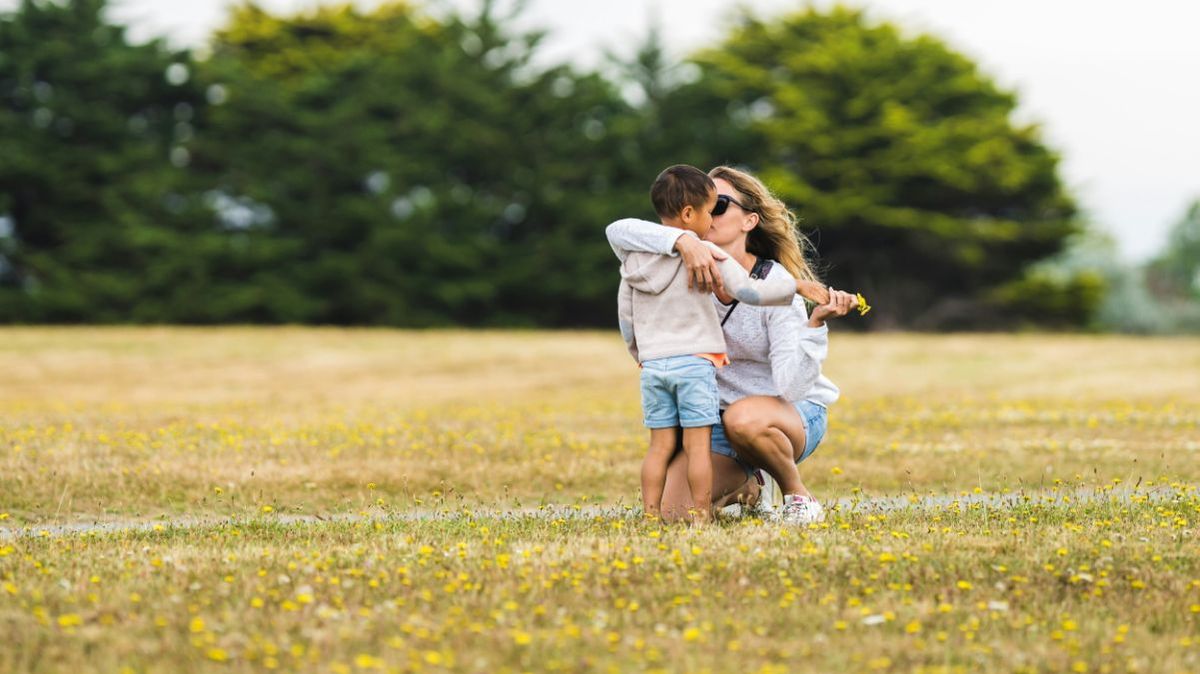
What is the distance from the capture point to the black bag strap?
704cm

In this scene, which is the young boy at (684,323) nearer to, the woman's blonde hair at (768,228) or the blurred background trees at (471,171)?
the woman's blonde hair at (768,228)

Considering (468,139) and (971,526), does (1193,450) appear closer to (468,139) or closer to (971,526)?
(971,526)

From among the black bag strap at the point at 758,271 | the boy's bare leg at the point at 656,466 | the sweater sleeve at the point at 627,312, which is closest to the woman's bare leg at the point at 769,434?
the boy's bare leg at the point at 656,466

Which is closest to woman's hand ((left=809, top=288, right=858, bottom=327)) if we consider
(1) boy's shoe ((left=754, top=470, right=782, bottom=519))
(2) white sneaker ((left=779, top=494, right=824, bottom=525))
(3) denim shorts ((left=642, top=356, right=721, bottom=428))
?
(3) denim shorts ((left=642, top=356, right=721, bottom=428))

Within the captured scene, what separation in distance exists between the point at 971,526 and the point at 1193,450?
6.03 meters

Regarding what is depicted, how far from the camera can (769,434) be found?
22.9 feet

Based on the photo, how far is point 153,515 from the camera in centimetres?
921

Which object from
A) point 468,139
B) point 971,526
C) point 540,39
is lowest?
point 971,526

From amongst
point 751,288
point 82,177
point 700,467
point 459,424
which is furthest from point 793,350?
point 82,177

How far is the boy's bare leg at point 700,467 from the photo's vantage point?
679 centimetres

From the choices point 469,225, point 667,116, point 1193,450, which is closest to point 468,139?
point 469,225

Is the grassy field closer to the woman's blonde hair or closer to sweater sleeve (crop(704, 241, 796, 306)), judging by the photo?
sweater sleeve (crop(704, 241, 796, 306))

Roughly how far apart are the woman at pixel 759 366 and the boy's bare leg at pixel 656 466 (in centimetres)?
7

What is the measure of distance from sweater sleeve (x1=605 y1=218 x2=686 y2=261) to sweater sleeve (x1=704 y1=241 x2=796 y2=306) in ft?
0.91
